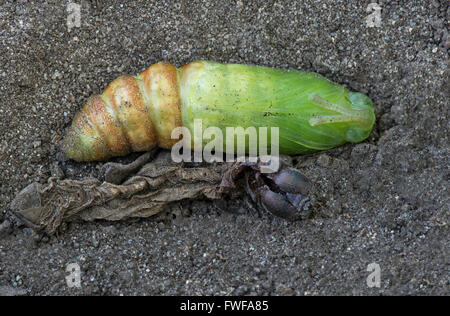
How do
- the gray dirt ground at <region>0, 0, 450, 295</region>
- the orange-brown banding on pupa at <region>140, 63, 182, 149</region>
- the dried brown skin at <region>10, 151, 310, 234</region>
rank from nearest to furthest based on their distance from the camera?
the gray dirt ground at <region>0, 0, 450, 295</region>, the dried brown skin at <region>10, 151, 310, 234</region>, the orange-brown banding on pupa at <region>140, 63, 182, 149</region>

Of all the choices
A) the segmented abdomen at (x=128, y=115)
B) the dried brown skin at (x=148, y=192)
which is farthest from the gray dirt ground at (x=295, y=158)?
the segmented abdomen at (x=128, y=115)

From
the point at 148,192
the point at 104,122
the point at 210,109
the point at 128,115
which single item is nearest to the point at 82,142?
the point at 104,122

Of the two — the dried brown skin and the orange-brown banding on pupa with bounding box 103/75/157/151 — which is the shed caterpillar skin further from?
the dried brown skin

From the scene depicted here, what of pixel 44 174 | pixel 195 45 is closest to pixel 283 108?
pixel 195 45

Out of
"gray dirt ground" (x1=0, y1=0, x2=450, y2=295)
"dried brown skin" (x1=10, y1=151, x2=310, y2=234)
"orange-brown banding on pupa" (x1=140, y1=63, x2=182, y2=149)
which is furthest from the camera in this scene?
"orange-brown banding on pupa" (x1=140, y1=63, x2=182, y2=149)

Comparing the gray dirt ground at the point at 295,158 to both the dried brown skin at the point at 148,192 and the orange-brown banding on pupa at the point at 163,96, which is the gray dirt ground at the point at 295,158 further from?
the orange-brown banding on pupa at the point at 163,96

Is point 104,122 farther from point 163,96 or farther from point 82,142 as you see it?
point 163,96

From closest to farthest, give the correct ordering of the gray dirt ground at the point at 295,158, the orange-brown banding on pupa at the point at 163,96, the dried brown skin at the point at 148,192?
1. the gray dirt ground at the point at 295,158
2. the dried brown skin at the point at 148,192
3. the orange-brown banding on pupa at the point at 163,96

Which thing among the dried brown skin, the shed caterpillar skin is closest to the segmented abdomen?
the shed caterpillar skin
